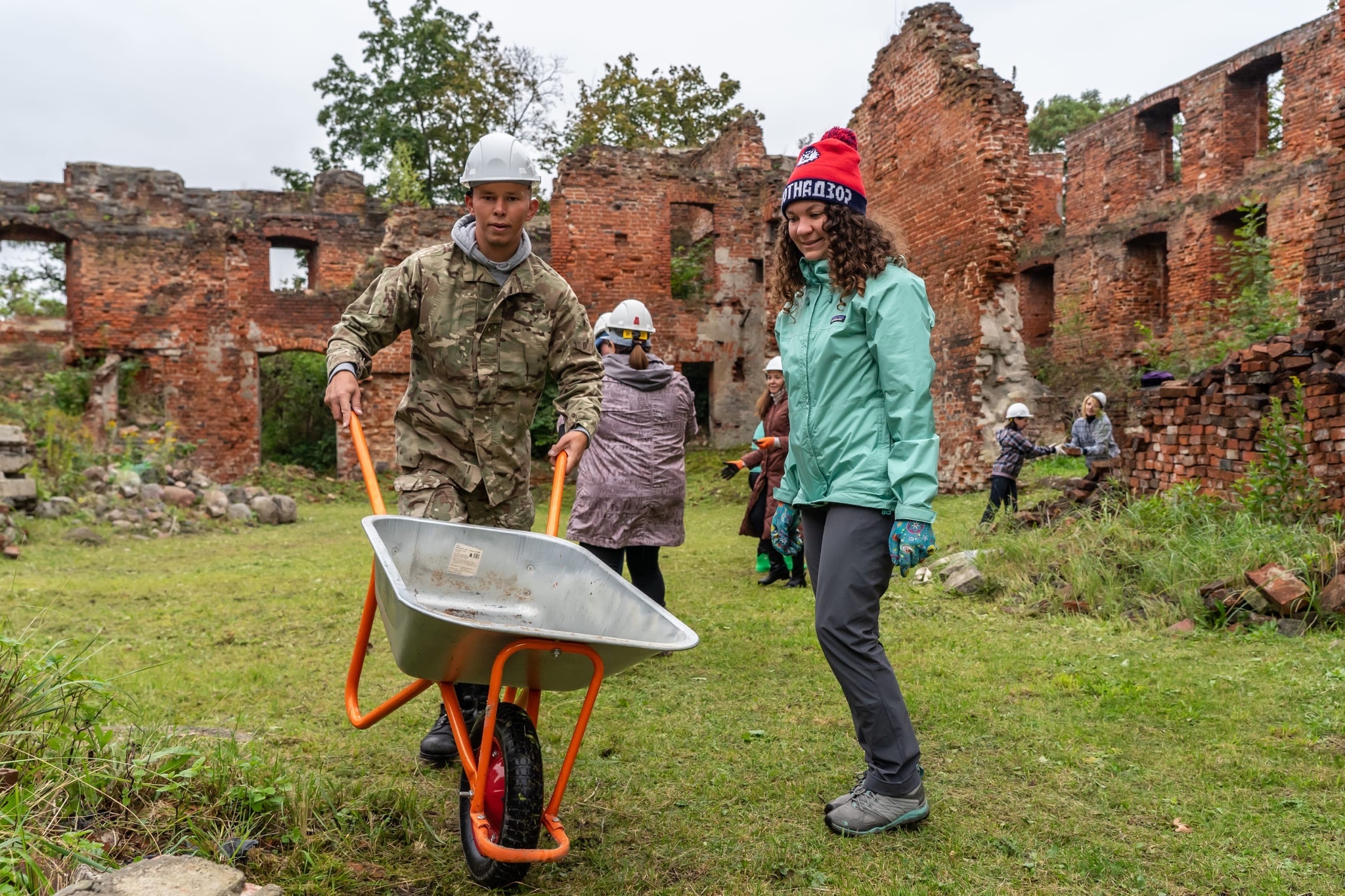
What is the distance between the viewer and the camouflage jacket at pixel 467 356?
3.31 metres

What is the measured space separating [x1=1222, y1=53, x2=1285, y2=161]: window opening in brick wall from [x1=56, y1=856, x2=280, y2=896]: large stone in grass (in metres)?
20.0

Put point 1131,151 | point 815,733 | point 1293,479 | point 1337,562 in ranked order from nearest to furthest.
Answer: point 815,733 → point 1337,562 → point 1293,479 → point 1131,151

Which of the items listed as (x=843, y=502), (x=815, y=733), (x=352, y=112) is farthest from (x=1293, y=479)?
(x=352, y=112)

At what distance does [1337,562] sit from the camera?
5262 millimetres

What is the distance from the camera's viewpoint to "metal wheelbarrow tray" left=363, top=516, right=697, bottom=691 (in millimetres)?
2404

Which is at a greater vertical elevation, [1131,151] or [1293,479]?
[1131,151]

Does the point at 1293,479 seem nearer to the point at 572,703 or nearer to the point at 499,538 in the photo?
the point at 572,703

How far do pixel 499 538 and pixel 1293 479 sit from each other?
5.64 metres

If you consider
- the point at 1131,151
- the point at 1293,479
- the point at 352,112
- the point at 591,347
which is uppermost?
the point at 352,112

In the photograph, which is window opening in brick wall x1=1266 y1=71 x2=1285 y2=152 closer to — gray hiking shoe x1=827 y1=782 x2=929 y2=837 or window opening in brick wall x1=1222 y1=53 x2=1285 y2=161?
window opening in brick wall x1=1222 y1=53 x2=1285 y2=161

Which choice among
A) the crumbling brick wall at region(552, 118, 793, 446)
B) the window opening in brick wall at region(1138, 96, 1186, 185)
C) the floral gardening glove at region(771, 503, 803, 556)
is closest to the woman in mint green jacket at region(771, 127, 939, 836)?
the floral gardening glove at region(771, 503, 803, 556)

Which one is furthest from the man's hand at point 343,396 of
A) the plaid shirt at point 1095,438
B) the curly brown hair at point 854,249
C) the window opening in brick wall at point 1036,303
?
the window opening in brick wall at point 1036,303

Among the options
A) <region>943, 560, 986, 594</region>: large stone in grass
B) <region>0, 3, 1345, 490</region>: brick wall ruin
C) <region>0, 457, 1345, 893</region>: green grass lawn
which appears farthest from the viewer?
<region>0, 3, 1345, 490</region>: brick wall ruin

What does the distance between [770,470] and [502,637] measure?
5318 mm
